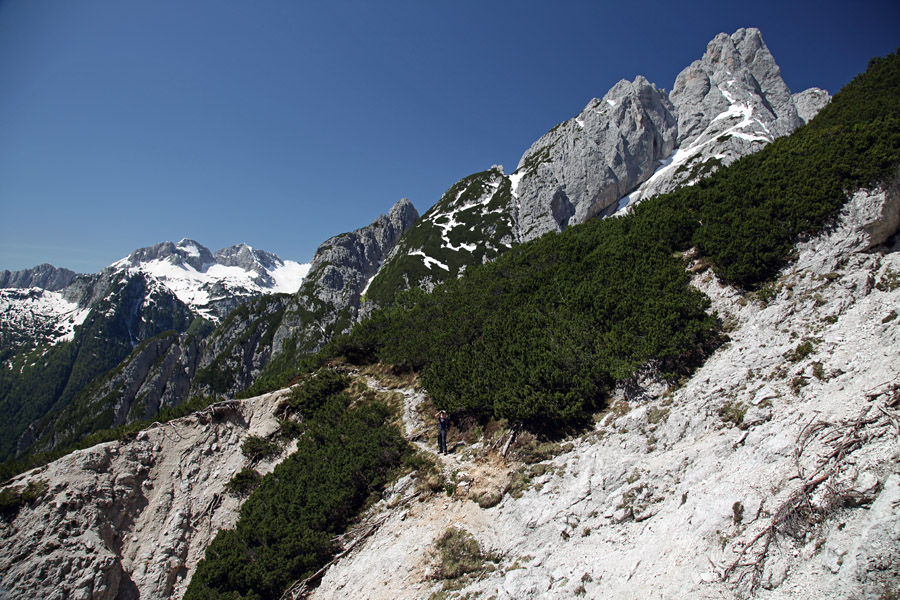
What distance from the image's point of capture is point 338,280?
132 metres

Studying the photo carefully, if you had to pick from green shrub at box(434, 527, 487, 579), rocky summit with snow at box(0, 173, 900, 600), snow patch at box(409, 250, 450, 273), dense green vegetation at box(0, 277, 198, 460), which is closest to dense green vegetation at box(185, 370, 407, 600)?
rocky summit with snow at box(0, 173, 900, 600)

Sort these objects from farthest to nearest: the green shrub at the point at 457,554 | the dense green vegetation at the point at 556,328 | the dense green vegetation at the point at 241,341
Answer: the dense green vegetation at the point at 241,341, the dense green vegetation at the point at 556,328, the green shrub at the point at 457,554

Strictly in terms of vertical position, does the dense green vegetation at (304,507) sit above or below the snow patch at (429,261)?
below

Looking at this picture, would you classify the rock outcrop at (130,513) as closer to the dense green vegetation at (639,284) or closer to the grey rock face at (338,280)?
the dense green vegetation at (639,284)

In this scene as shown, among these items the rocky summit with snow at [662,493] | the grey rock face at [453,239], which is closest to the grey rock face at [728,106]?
the grey rock face at [453,239]

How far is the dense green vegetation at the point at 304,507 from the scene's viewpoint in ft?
38.2

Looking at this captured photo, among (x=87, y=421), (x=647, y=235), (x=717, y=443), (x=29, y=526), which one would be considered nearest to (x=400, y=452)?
(x=717, y=443)

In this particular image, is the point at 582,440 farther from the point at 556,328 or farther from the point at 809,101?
the point at 809,101

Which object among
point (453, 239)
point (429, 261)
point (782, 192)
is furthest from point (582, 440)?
point (453, 239)

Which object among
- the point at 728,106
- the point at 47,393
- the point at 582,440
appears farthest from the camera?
the point at 47,393

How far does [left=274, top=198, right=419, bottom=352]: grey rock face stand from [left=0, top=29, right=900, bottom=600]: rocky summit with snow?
9459 cm

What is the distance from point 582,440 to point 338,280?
129 metres

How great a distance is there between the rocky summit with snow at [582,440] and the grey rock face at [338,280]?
94.6m

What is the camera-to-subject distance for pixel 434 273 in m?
98.8
